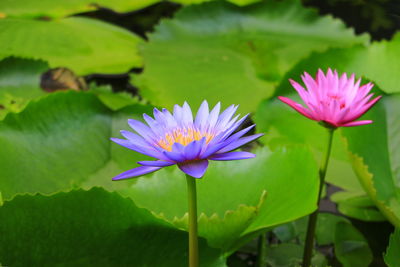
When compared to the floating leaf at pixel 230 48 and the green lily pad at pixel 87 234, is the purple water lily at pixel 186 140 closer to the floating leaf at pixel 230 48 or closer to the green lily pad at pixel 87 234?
the green lily pad at pixel 87 234

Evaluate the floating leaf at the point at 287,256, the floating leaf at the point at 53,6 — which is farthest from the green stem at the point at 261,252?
the floating leaf at the point at 53,6

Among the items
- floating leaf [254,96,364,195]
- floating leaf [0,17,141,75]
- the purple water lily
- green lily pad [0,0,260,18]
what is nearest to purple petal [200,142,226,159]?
the purple water lily

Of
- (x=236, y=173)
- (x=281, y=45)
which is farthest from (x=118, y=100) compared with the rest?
(x=281, y=45)

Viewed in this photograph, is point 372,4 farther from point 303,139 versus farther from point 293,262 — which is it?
point 293,262

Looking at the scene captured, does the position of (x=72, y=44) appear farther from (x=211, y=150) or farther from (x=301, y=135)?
(x=211, y=150)

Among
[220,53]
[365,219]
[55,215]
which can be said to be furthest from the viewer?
[220,53]

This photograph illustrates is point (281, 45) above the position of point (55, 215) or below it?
above

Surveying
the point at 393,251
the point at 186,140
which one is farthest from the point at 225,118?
the point at 393,251
